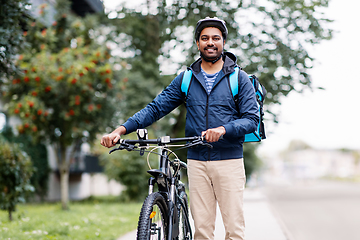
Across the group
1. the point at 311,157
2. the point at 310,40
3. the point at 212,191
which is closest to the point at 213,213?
the point at 212,191

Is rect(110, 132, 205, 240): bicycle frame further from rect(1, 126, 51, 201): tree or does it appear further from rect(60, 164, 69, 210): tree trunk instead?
rect(1, 126, 51, 201): tree

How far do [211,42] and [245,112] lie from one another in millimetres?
598

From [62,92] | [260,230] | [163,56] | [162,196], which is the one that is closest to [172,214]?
[162,196]

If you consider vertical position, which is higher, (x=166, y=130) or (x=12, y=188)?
(x=166, y=130)

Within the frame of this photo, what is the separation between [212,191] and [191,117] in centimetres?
61

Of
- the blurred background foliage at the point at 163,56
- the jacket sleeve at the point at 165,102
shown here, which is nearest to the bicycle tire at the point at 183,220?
the jacket sleeve at the point at 165,102

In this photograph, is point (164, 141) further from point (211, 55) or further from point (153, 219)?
point (211, 55)

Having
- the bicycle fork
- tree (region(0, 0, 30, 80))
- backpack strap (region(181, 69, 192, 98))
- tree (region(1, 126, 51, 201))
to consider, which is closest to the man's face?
backpack strap (region(181, 69, 192, 98))

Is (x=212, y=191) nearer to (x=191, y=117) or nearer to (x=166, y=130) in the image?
(x=191, y=117)

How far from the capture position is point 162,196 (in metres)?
2.97

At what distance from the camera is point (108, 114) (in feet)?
43.7

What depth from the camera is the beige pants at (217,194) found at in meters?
3.16

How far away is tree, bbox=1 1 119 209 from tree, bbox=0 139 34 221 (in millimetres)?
3753

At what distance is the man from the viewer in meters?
3.10
